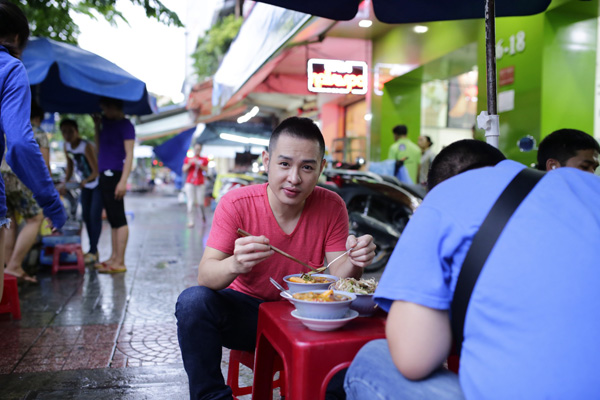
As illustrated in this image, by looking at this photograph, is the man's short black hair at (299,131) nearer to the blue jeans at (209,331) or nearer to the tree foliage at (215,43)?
the blue jeans at (209,331)

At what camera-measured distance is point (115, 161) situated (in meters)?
→ 5.82

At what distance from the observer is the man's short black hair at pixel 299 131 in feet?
7.00

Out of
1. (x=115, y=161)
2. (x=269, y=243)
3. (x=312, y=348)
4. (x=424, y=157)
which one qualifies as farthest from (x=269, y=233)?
(x=424, y=157)

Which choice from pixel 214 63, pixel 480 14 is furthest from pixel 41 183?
pixel 214 63

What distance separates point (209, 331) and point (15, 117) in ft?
4.74

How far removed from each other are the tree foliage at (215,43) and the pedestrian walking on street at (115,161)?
1169cm

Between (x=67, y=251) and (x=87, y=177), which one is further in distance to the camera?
(x=87, y=177)

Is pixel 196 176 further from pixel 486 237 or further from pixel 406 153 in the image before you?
pixel 486 237

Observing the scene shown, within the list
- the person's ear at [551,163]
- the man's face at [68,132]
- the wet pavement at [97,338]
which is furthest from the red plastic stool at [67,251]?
the person's ear at [551,163]

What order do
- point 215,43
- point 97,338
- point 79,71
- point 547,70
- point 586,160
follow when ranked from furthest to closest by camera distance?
1. point 215,43
2. point 547,70
3. point 79,71
4. point 97,338
5. point 586,160

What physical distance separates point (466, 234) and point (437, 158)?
416mm

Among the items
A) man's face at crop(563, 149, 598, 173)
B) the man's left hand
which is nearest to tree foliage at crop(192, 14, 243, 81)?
man's face at crop(563, 149, 598, 173)

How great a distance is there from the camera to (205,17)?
27.2 m

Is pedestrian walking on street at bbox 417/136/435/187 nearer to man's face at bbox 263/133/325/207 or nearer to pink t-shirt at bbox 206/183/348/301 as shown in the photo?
pink t-shirt at bbox 206/183/348/301
